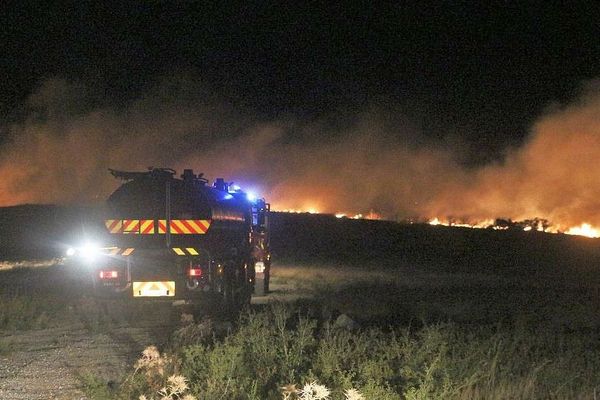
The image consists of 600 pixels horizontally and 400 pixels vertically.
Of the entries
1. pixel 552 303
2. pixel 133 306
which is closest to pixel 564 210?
pixel 552 303

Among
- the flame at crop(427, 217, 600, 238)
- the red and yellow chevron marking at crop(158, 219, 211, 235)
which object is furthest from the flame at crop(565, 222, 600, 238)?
the red and yellow chevron marking at crop(158, 219, 211, 235)

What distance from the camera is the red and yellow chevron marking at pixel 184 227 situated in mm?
14992

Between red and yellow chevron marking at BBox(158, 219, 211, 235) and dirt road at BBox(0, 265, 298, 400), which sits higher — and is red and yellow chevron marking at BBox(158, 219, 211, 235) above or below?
above

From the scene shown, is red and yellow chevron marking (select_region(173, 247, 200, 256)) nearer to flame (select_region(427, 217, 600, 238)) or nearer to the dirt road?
the dirt road

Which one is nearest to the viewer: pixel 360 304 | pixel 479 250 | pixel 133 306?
pixel 133 306

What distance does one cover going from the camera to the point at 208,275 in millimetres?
14633

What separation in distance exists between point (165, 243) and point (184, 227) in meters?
0.47

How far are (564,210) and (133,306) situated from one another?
31.3 meters

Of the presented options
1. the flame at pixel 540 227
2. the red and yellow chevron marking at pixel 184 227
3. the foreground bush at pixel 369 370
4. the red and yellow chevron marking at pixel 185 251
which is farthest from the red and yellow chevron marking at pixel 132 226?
the flame at pixel 540 227

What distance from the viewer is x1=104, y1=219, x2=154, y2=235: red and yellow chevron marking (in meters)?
15.0

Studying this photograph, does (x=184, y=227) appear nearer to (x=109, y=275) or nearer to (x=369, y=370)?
(x=109, y=275)

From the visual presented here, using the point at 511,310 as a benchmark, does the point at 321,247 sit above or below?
above

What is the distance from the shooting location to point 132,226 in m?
15.0

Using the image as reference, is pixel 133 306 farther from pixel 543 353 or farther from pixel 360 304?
pixel 543 353
